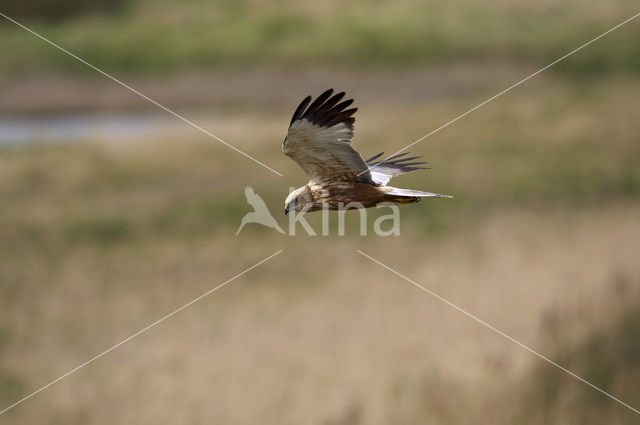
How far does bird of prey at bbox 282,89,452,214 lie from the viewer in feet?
10.6

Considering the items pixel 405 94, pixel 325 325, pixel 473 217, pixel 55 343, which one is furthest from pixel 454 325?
pixel 405 94

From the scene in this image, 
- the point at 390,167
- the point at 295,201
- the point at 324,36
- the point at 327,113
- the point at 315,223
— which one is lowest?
the point at 315,223

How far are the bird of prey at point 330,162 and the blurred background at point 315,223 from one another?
4.82 meters

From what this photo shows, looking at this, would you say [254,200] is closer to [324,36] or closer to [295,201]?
[295,201]

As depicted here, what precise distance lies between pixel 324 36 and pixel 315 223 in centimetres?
1531

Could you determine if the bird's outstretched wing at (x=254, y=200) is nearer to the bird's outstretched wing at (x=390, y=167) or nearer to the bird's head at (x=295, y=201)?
the bird's head at (x=295, y=201)

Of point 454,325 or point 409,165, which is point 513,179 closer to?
point 454,325

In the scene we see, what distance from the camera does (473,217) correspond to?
15.2m

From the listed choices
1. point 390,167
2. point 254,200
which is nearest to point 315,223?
point 390,167

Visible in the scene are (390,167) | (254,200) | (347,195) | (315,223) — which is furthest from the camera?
(315,223)

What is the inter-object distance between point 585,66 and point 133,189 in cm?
1503

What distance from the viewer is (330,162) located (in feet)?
11.2

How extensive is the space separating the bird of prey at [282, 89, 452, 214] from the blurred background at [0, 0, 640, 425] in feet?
15.8

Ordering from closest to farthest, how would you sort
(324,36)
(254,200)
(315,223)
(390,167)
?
(254,200) → (390,167) → (315,223) → (324,36)
